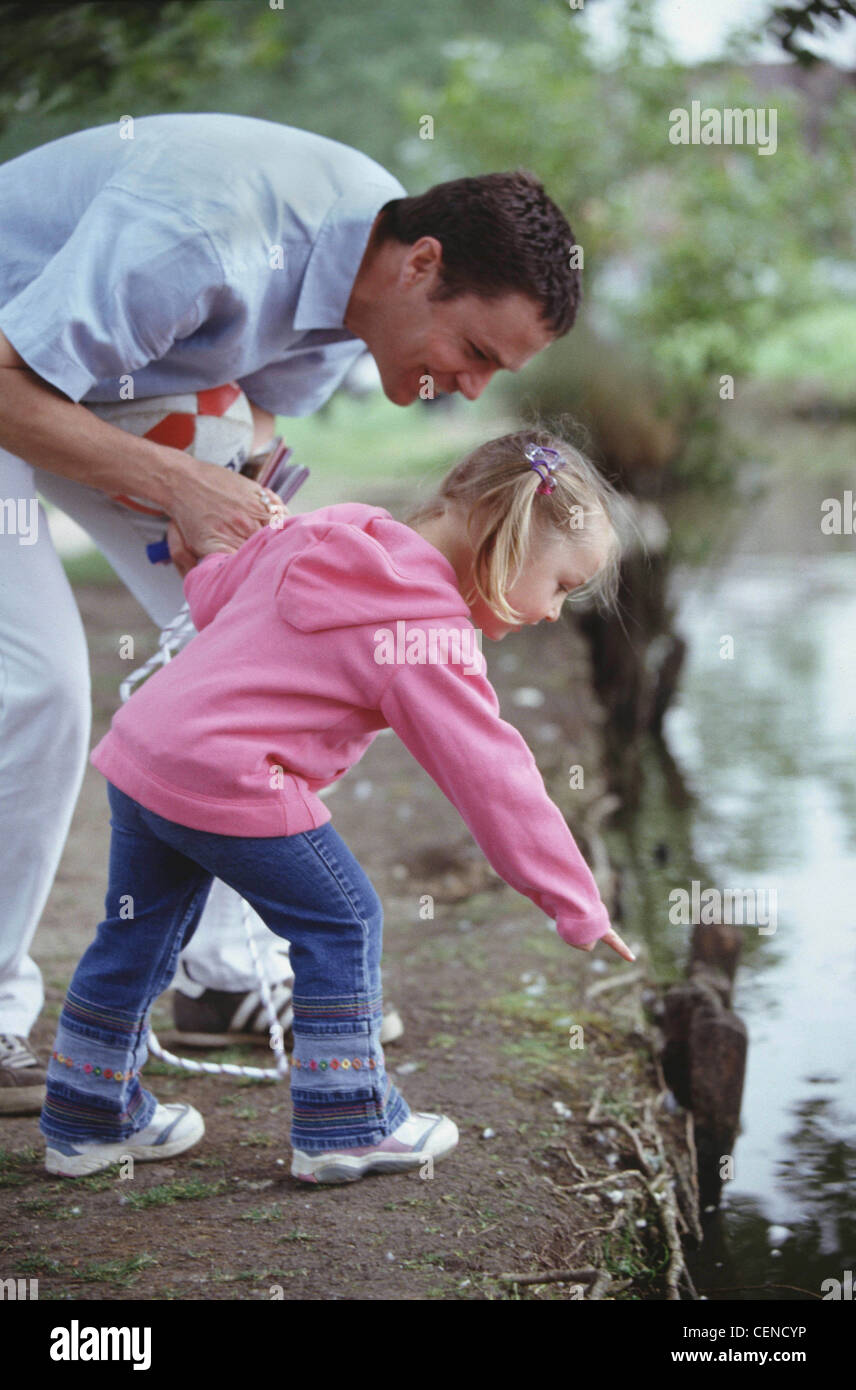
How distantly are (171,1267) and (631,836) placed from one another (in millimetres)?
2900

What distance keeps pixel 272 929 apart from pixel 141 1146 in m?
0.45

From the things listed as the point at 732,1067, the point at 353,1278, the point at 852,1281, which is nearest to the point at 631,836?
the point at 732,1067

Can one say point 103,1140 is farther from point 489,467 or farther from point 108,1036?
Answer: point 489,467

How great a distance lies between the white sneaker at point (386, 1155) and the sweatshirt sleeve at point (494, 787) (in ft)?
1.63

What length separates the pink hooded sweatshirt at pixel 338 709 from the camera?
6.51 feet

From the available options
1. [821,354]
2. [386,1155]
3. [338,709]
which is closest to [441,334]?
[338,709]

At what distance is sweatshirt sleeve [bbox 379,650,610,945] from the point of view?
1978mm

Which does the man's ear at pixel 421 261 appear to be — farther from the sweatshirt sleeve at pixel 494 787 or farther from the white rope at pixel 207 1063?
the sweatshirt sleeve at pixel 494 787

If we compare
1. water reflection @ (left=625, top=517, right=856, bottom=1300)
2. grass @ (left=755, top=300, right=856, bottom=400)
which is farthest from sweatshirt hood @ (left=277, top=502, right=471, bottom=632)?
grass @ (left=755, top=300, right=856, bottom=400)

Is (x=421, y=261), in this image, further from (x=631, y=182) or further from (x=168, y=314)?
(x=631, y=182)
